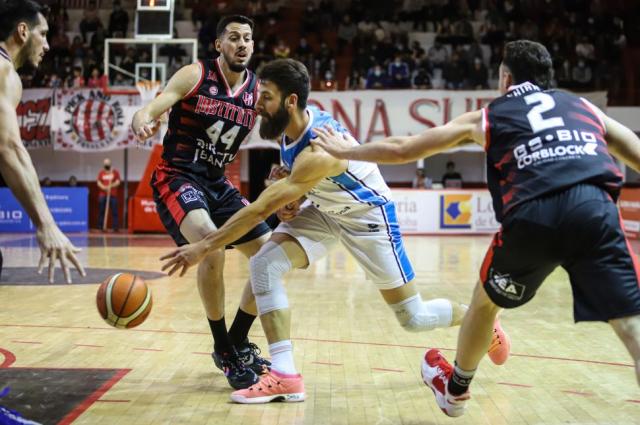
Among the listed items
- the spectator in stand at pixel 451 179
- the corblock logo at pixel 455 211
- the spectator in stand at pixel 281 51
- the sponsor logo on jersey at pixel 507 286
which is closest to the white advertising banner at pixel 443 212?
the corblock logo at pixel 455 211

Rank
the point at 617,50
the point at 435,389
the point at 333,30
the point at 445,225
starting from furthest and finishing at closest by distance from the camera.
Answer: the point at 333,30
the point at 617,50
the point at 445,225
the point at 435,389

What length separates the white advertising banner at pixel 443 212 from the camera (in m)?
20.7

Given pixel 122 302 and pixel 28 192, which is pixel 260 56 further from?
pixel 28 192

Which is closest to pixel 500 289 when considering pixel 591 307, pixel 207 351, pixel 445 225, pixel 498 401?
pixel 591 307

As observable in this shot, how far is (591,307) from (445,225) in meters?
17.6

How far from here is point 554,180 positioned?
11.0ft

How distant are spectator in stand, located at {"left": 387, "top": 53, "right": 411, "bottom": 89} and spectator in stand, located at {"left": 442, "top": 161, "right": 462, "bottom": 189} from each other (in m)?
2.87

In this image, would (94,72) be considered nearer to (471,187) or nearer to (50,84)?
(50,84)

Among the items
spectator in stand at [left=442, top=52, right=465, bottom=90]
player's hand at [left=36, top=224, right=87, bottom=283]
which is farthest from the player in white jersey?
spectator in stand at [left=442, top=52, right=465, bottom=90]

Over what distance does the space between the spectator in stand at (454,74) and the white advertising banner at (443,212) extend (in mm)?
3147

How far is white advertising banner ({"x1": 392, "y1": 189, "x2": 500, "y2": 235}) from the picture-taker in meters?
20.7

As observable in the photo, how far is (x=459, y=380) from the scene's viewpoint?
3.96m

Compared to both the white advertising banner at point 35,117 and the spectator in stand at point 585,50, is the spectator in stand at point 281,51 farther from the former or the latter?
the spectator in stand at point 585,50

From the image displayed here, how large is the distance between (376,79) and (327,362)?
17.2 m
